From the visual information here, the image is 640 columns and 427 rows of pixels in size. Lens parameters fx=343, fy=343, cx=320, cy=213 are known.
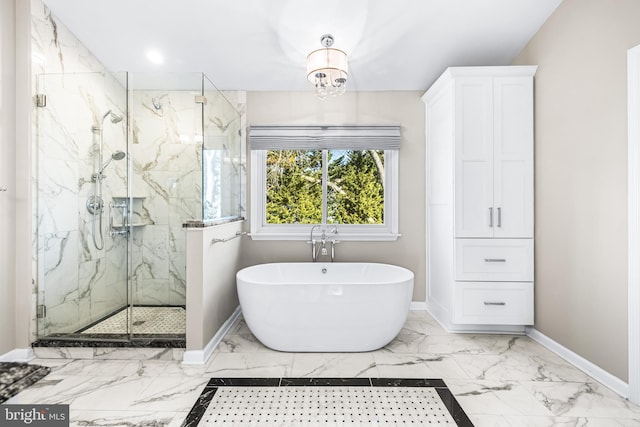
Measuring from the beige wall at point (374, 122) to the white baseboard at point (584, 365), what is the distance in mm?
1116

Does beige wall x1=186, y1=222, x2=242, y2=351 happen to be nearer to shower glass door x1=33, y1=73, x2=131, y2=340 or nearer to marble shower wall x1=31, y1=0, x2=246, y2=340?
marble shower wall x1=31, y1=0, x2=246, y2=340

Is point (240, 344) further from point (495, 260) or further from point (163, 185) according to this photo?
point (495, 260)

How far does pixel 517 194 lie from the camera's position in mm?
2777

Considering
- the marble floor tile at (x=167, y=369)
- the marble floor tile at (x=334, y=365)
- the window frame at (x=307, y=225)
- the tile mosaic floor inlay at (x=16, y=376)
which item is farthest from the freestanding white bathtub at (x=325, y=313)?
the tile mosaic floor inlay at (x=16, y=376)

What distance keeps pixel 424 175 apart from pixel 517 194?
949 millimetres

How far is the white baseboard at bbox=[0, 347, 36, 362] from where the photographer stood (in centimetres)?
232

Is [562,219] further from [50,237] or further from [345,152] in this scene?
[50,237]

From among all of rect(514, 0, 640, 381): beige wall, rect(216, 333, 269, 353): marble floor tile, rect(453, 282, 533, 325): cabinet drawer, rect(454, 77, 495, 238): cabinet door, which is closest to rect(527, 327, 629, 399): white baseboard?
rect(514, 0, 640, 381): beige wall

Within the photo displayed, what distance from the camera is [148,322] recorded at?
2.50 m

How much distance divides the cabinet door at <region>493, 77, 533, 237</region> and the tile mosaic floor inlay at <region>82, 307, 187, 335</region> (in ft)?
8.36

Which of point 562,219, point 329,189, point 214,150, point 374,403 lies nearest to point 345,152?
point 329,189

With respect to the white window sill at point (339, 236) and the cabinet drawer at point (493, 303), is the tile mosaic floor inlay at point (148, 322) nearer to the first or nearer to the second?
the white window sill at point (339, 236)

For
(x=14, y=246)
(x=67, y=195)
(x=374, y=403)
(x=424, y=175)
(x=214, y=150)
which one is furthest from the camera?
(x=424, y=175)

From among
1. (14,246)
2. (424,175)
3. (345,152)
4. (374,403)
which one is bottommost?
(374,403)
